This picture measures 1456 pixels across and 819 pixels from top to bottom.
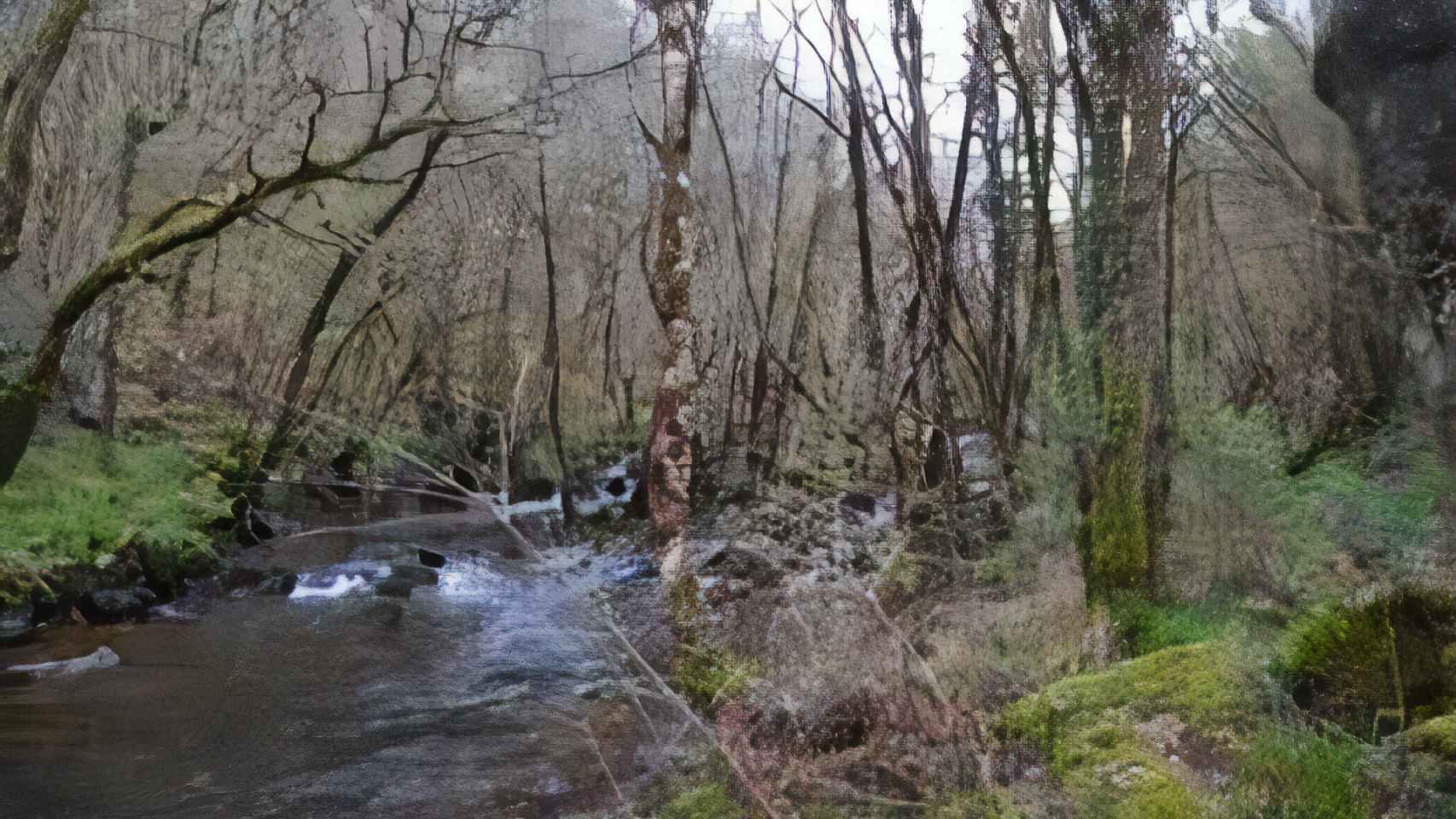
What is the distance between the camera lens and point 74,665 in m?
2.37

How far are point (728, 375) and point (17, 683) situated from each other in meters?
1.99

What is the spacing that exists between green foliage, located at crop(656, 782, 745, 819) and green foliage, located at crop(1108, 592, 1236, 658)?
1313 mm

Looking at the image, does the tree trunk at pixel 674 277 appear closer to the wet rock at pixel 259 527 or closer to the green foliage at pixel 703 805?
the green foliage at pixel 703 805

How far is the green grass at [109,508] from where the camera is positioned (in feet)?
8.07

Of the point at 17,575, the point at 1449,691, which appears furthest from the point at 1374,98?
the point at 17,575

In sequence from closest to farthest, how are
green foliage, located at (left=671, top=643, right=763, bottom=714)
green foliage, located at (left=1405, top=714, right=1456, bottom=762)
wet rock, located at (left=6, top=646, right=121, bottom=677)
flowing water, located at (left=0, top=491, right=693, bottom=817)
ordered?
flowing water, located at (left=0, top=491, right=693, bottom=817)
wet rock, located at (left=6, top=646, right=121, bottom=677)
green foliage, located at (left=671, top=643, right=763, bottom=714)
green foliage, located at (left=1405, top=714, right=1456, bottom=762)

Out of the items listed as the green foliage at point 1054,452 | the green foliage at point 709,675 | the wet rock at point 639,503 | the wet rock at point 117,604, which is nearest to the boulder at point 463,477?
the wet rock at point 639,503

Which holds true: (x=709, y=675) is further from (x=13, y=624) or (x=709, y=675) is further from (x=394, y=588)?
(x=13, y=624)

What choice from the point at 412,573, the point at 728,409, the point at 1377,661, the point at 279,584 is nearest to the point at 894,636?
the point at 728,409

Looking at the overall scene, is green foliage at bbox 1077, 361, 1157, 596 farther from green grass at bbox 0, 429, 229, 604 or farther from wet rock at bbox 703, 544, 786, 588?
green grass at bbox 0, 429, 229, 604

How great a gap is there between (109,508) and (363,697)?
0.86m

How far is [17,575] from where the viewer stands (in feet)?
7.97

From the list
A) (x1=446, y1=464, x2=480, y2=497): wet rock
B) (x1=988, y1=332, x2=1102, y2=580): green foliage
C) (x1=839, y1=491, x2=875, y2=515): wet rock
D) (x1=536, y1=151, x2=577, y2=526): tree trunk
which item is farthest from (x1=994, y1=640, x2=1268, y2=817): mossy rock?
(x1=446, y1=464, x2=480, y2=497): wet rock

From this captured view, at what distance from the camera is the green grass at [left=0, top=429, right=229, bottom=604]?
8.07 ft
